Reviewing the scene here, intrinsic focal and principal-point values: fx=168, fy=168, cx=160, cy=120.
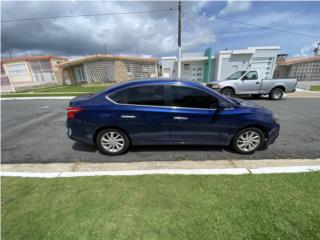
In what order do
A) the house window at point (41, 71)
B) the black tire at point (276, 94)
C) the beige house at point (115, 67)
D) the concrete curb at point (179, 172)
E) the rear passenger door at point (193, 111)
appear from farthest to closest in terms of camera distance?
the house window at point (41, 71), the beige house at point (115, 67), the black tire at point (276, 94), the rear passenger door at point (193, 111), the concrete curb at point (179, 172)

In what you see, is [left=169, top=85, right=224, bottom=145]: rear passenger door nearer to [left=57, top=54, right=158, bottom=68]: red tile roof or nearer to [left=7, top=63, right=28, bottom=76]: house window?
[left=57, top=54, right=158, bottom=68]: red tile roof

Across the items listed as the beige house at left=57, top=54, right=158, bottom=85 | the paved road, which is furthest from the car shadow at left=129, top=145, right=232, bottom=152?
the beige house at left=57, top=54, right=158, bottom=85

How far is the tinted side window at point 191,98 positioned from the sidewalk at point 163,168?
3.83ft

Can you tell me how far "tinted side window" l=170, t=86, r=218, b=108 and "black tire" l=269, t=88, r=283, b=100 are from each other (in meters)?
8.93

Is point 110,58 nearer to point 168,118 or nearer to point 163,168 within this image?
point 168,118

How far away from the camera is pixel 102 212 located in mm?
2117

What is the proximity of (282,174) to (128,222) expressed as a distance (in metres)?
2.59

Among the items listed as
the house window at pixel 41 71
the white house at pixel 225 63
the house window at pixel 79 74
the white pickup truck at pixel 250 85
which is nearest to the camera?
the white pickup truck at pixel 250 85

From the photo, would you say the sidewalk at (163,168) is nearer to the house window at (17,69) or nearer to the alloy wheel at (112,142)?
the alloy wheel at (112,142)

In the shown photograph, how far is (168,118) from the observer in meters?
3.41

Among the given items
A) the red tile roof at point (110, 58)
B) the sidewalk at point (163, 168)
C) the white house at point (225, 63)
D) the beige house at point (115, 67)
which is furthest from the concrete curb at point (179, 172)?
the red tile roof at point (110, 58)

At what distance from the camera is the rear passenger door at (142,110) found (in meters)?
3.40

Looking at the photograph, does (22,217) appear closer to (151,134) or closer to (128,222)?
(128,222)

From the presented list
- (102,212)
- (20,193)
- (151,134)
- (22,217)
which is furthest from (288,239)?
(20,193)
